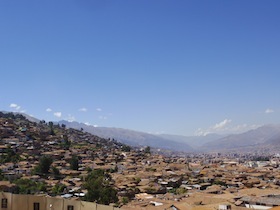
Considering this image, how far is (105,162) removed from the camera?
180 feet

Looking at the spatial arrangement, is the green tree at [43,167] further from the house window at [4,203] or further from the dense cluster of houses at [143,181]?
the house window at [4,203]

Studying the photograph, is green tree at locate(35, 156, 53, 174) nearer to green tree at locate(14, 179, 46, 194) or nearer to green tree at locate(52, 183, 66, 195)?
green tree at locate(14, 179, 46, 194)

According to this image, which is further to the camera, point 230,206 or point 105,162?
point 105,162

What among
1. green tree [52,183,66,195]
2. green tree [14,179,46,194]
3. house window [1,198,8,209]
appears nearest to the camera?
house window [1,198,8,209]

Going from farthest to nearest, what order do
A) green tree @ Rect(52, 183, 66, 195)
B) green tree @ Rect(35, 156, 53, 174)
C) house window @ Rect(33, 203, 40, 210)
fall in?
1. green tree @ Rect(35, 156, 53, 174)
2. green tree @ Rect(52, 183, 66, 195)
3. house window @ Rect(33, 203, 40, 210)

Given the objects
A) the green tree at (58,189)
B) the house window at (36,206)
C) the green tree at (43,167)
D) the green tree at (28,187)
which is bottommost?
the green tree at (58,189)

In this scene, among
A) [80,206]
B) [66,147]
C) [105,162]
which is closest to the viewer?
[80,206]

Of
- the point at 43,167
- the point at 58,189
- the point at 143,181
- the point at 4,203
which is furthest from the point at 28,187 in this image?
the point at 4,203

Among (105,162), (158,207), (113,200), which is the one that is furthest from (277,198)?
(105,162)

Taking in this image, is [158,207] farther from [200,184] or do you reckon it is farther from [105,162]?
[105,162]

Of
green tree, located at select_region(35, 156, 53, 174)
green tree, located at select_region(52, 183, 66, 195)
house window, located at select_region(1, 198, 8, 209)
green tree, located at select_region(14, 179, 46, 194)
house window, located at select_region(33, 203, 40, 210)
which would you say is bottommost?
green tree, located at select_region(52, 183, 66, 195)

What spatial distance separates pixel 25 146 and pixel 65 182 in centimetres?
2379

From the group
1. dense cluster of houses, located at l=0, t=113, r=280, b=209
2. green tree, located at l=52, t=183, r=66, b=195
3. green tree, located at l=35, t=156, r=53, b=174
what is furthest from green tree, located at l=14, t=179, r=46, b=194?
green tree, located at l=35, t=156, r=53, b=174

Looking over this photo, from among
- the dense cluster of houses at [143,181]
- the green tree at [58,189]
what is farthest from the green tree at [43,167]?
the green tree at [58,189]
